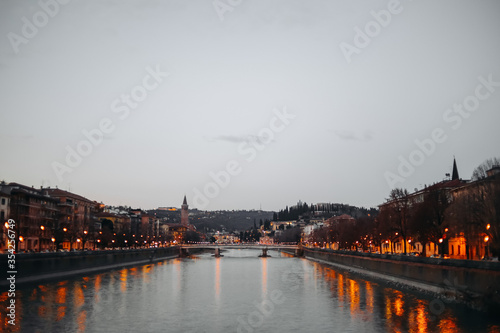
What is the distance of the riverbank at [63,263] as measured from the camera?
56.8 metres

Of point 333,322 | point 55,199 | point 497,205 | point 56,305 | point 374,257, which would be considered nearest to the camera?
point 333,322

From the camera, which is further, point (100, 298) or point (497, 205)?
point (497, 205)

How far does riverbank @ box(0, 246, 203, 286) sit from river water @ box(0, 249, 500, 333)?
221 cm

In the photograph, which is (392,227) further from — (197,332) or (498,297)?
(197,332)

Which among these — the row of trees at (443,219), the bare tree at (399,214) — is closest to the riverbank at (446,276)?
the row of trees at (443,219)

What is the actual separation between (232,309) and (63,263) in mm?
34903

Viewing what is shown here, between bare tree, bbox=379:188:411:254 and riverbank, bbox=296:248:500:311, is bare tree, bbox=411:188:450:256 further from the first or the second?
riverbank, bbox=296:248:500:311

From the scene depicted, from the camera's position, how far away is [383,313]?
40344mm

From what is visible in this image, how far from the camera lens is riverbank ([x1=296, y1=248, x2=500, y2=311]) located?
38.3 m

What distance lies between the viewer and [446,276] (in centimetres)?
4653

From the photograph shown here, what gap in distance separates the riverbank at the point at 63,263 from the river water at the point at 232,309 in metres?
2.21

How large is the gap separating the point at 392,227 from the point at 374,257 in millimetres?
10532

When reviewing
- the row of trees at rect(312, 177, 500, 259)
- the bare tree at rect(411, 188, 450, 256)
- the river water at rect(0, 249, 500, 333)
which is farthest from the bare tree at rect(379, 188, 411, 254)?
the river water at rect(0, 249, 500, 333)

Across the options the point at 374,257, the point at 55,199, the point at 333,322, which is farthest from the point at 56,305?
the point at 55,199
